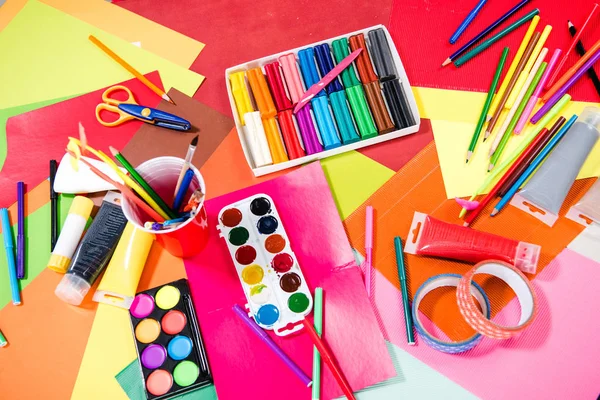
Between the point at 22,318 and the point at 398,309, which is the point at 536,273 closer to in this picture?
the point at 398,309

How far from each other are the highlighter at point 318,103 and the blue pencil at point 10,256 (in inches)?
24.3

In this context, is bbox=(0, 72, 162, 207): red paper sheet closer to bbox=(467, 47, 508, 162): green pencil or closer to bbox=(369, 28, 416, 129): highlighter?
bbox=(369, 28, 416, 129): highlighter

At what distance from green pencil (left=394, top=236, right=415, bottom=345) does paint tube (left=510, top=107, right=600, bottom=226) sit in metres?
0.25

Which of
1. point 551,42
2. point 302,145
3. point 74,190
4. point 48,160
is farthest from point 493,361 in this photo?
point 48,160

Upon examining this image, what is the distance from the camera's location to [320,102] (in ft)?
3.42

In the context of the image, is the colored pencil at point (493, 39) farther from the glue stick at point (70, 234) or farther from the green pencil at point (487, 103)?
the glue stick at point (70, 234)

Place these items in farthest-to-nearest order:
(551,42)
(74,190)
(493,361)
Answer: (551,42) < (74,190) < (493,361)

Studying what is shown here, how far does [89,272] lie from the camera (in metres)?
0.93

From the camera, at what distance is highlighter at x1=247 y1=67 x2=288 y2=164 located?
102cm

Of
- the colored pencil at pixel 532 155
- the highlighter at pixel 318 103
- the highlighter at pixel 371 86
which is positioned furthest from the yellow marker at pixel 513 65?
the highlighter at pixel 318 103

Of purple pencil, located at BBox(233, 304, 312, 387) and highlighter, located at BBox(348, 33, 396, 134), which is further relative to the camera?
highlighter, located at BBox(348, 33, 396, 134)

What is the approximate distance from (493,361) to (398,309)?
0.60 feet

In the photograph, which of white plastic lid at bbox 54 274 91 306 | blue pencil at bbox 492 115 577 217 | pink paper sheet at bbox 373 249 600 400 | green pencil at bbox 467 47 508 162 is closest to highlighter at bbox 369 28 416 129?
green pencil at bbox 467 47 508 162

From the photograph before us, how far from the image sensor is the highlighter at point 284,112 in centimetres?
102
